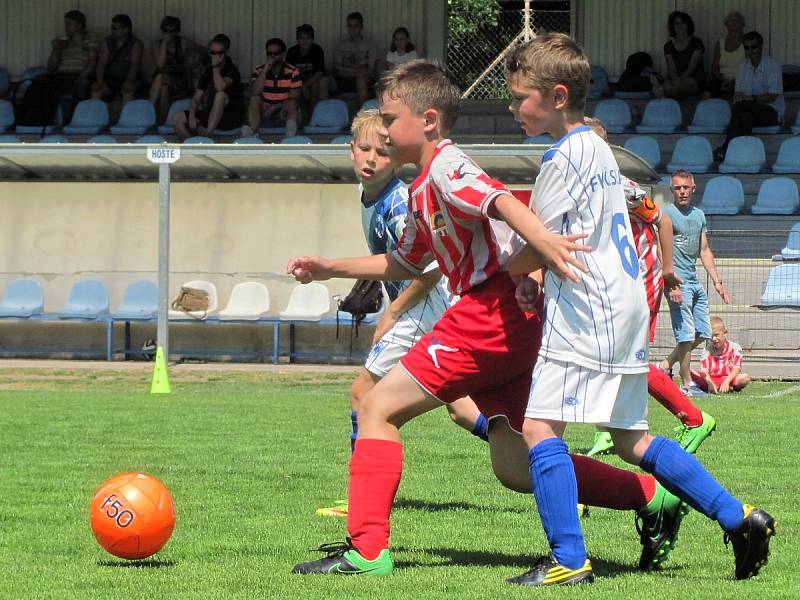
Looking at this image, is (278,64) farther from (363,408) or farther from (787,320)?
(363,408)

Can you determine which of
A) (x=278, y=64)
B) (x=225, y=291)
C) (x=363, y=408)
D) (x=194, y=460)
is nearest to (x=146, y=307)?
(x=225, y=291)

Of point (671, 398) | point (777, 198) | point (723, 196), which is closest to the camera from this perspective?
point (671, 398)

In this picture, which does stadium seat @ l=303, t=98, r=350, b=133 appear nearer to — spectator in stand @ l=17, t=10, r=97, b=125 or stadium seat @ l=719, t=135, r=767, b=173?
spectator in stand @ l=17, t=10, r=97, b=125

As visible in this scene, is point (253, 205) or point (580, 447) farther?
point (253, 205)

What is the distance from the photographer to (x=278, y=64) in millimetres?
22922

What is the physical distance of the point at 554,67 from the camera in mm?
4469

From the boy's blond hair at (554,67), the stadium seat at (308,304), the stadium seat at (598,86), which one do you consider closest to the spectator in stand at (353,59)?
the stadium seat at (598,86)

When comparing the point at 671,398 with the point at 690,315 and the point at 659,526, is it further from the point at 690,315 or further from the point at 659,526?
the point at 690,315

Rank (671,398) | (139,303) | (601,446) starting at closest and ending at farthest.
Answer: (671,398) → (601,446) → (139,303)

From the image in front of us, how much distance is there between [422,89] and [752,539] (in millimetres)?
1879

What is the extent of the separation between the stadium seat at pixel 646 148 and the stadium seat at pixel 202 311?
22.1 ft

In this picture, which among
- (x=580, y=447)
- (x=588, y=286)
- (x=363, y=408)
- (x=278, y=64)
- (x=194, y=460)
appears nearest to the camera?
(x=588, y=286)

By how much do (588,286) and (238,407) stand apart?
8415mm

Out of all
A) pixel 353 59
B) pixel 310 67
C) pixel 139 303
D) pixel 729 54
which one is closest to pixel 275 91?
pixel 310 67
